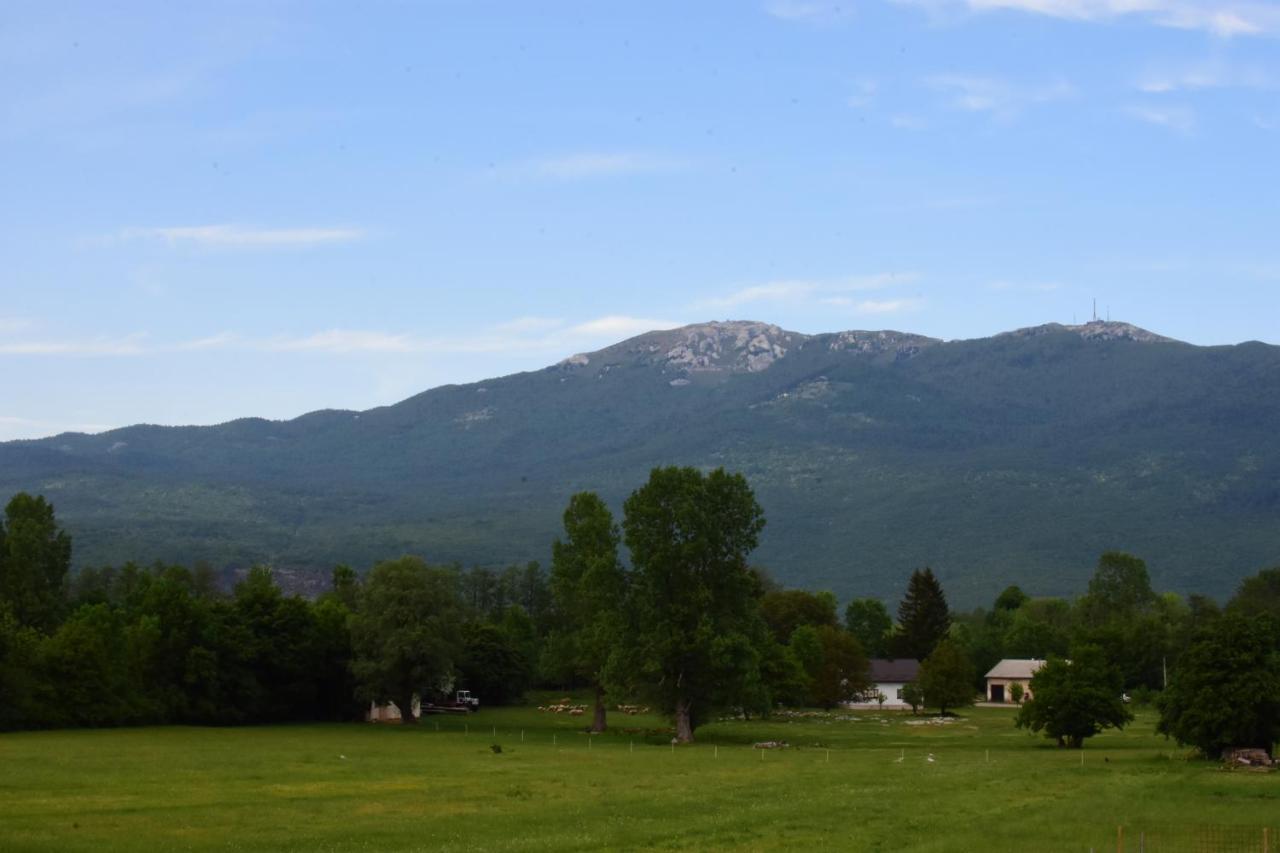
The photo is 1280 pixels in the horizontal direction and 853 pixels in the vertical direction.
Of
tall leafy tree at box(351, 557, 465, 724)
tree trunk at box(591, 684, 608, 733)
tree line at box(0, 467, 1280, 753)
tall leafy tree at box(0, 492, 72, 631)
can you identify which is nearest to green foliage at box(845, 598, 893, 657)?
tree line at box(0, 467, 1280, 753)

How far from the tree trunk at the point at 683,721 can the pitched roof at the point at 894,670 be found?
172 feet

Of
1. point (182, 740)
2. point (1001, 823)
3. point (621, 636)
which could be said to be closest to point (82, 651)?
point (182, 740)

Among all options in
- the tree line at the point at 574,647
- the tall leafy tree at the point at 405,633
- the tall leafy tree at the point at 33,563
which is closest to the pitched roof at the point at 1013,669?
the tree line at the point at 574,647

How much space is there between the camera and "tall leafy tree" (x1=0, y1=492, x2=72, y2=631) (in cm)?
9600

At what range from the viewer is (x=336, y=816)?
121ft

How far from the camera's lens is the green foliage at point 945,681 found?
100500 millimetres

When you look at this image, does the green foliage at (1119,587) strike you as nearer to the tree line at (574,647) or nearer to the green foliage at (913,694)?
the green foliage at (913,694)

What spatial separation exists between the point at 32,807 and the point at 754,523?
43.4 meters

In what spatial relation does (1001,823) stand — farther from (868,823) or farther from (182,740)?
(182,740)

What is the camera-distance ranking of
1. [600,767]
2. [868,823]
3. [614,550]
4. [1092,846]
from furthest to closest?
[614,550] → [600,767] → [868,823] → [1092,846]

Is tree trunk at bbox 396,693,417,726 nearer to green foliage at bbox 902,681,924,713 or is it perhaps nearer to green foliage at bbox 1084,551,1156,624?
green foliage at bbox 902,681,924,713

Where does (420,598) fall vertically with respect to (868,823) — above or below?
above

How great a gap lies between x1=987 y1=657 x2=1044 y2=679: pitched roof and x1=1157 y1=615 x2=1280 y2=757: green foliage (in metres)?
70.7

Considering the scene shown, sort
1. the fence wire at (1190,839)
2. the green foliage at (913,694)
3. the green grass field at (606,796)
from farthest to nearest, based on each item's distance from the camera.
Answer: the green foliage at (913,694)
the green grass field at (606,796)
the fence wire at (1190,839)
